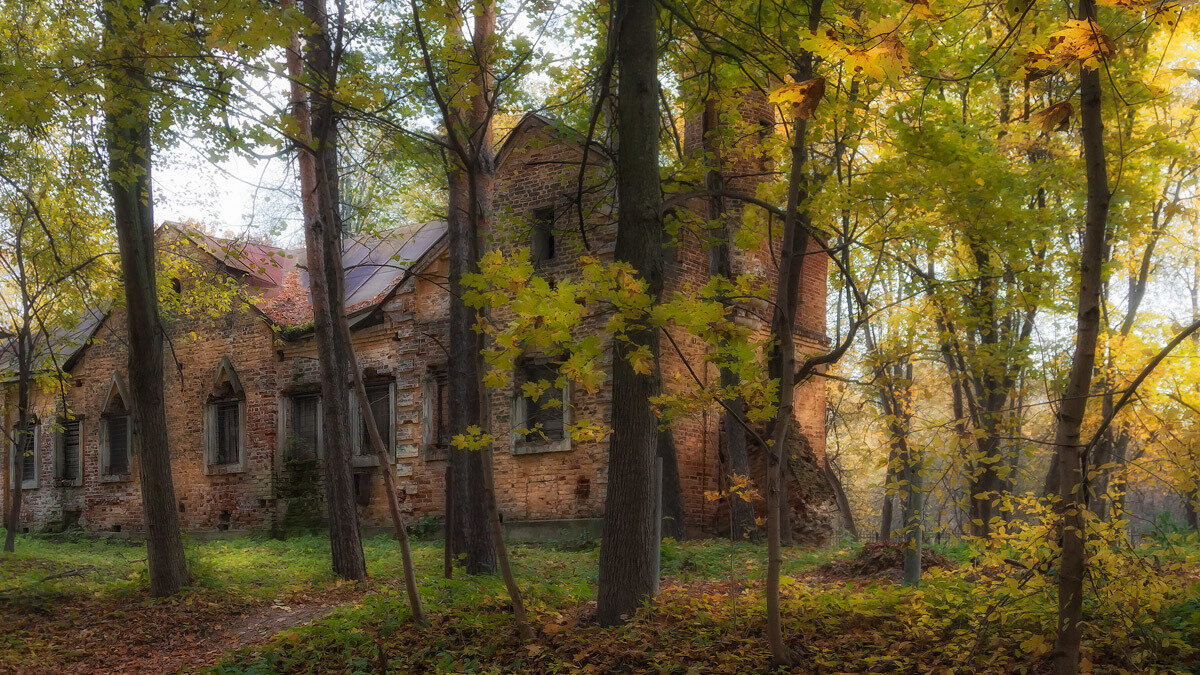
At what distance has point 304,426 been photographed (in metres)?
21.4

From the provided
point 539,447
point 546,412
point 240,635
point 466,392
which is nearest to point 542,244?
point 546,412

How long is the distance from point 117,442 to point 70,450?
2092mm

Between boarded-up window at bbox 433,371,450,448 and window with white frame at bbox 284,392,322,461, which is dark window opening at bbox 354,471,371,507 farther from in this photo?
boarded-up window at bbox 433,371,450,448

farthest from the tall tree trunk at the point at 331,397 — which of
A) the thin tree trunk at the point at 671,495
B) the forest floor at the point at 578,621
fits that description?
the thin tree trunk at the point at 671,495

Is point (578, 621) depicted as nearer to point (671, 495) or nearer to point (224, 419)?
point (671, 495)

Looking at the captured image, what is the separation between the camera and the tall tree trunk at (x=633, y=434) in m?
6.94

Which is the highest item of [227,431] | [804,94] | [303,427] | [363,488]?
[804,94]

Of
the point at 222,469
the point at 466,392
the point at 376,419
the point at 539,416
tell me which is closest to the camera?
the point at 466,392

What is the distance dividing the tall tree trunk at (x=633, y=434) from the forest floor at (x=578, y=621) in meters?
0.29

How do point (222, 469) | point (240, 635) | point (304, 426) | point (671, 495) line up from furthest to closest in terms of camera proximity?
point (222, 469), point (304, 426), point (671, 495), point (240, 635)

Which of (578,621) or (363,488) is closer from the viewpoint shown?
(578,621)

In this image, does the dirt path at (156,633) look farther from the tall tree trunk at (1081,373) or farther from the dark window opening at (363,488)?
the dark window opening at (363,488)

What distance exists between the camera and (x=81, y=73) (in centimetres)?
722

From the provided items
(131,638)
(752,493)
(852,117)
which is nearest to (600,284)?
(752,493)
